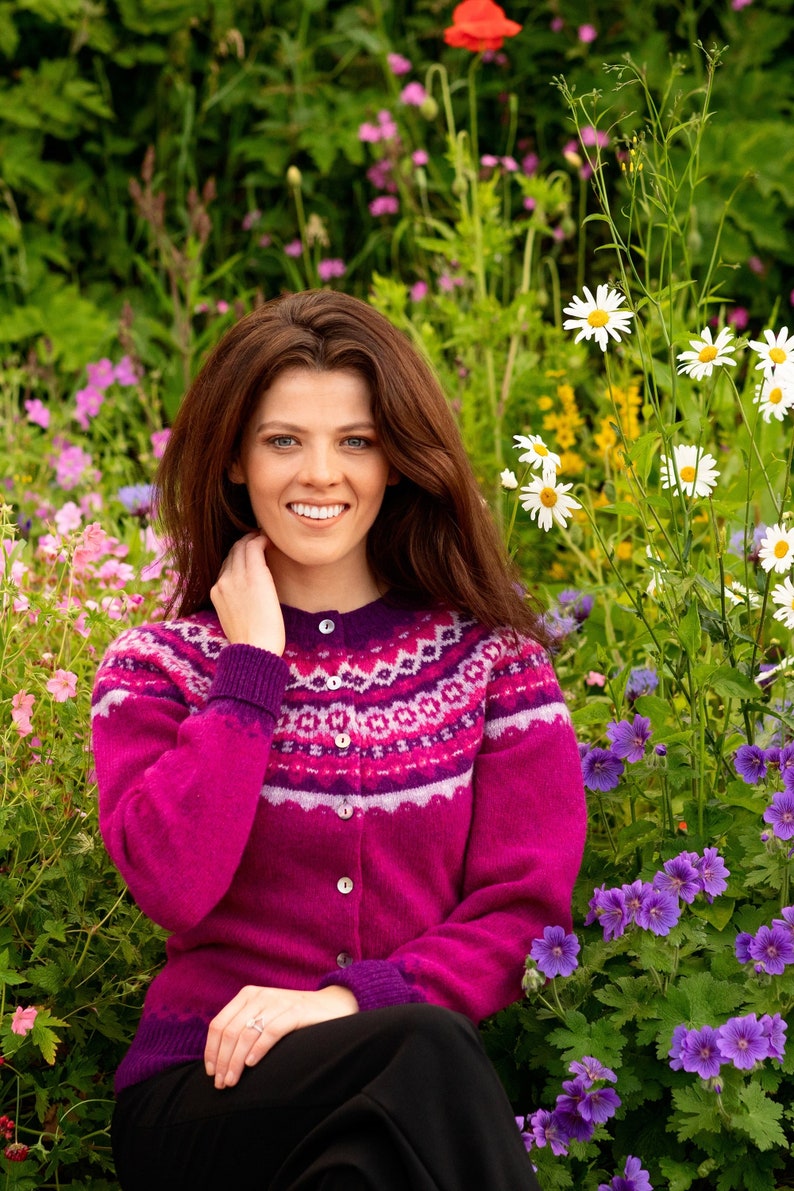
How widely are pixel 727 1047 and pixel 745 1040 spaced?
0.08 feet

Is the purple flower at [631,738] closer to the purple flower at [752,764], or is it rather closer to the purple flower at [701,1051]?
the purple flower at [752,764]

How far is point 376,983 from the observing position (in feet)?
5.40

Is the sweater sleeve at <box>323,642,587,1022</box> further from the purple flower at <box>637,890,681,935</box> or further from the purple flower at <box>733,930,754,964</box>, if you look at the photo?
the purple flower at <box>733,930,754,964</box>

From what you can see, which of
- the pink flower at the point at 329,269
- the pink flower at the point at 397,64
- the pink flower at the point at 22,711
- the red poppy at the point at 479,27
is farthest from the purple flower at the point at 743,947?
the pink flower at the point at 397,64

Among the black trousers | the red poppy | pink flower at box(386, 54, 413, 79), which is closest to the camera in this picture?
the black trousers

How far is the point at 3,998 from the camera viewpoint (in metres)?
1.85

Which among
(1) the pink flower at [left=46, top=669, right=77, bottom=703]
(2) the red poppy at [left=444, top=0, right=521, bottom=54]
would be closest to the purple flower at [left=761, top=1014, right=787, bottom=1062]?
(1) the pink flower at [left=46, top=669, right=77, bottom=703]

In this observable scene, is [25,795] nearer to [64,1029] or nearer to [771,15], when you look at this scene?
[64,1029]

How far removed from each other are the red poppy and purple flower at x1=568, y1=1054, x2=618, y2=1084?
7.17 feet

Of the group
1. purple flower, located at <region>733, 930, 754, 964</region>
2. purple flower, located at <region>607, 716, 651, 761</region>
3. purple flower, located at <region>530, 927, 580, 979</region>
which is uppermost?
purple flower, located at <region>607, 716, 651, 761</region>

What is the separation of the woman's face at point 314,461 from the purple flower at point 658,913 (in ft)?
1.77

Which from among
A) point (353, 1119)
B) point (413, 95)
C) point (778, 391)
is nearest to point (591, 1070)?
point (353, 1119)

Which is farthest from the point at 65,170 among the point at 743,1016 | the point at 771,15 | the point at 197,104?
the point at 743,1016

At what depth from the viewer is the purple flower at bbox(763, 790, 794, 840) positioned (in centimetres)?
182
